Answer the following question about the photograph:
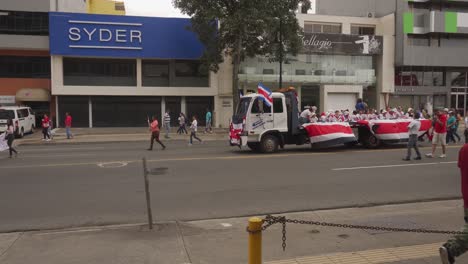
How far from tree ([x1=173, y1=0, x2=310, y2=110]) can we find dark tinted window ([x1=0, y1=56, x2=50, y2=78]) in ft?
42.2

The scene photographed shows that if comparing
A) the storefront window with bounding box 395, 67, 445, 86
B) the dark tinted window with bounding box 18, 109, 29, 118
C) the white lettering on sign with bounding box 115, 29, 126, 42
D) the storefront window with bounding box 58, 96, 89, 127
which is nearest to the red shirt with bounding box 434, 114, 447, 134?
the white lettering on sign with bounding box 115, 29, 126, 42

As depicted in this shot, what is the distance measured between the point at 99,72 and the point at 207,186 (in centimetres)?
2608

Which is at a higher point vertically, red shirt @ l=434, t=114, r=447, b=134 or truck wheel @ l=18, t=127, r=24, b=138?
red shirt @ l=434, t=114, r=447, b=134

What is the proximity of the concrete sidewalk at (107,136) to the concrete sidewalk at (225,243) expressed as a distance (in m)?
19.5

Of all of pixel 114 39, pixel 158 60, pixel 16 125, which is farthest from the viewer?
pixel 158 60

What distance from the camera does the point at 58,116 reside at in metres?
33.2

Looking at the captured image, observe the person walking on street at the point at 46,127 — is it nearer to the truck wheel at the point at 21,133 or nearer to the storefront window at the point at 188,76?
the truck wheel at the point at 21,133

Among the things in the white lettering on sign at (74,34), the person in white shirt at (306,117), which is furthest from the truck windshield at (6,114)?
the person in white shirt at (306,117)

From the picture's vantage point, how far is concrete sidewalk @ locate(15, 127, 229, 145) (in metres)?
A: 25.6

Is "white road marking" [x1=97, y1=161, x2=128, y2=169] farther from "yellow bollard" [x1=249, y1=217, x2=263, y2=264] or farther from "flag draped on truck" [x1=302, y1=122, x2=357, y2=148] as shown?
"yellow bollard" [x1=249, y1=217, x2=263, y2=264]

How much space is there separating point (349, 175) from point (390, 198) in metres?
2.76

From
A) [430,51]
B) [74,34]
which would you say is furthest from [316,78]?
[74,34]

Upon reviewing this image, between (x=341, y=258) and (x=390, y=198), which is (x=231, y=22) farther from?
(x=341, y=258)

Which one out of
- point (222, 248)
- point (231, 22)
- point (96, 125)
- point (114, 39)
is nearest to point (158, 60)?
point (114, 39)
